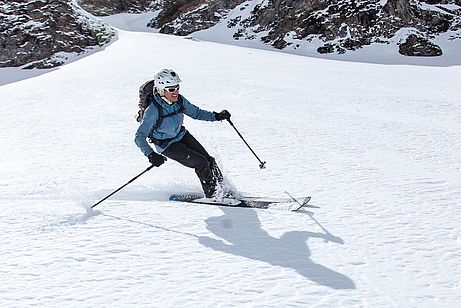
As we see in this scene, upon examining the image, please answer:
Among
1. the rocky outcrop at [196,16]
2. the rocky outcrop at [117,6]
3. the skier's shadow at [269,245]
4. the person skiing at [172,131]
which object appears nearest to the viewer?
the skier's shadow at [269,245]

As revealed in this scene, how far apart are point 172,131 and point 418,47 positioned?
960 inches

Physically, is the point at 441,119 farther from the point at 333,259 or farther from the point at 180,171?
the point at 333,259

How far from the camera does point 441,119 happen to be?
9.73 metres

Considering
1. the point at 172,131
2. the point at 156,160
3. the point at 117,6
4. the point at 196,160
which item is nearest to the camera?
the point at 156,160

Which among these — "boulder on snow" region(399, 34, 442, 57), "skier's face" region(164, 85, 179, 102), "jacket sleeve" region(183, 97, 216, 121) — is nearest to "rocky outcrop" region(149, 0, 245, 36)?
"boulder on snow" region(399, 34, 442, 57)

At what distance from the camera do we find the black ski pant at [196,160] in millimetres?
5508

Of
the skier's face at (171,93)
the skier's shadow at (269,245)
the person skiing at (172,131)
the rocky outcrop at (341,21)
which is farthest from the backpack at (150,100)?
the rocky outcrop at (341,21)

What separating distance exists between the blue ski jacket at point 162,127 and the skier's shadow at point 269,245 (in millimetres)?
1200

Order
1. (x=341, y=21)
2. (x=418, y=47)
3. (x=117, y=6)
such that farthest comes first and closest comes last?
1. (x=117, y=6)
2. (x=341, y=21)
3. (x=418, y=47)

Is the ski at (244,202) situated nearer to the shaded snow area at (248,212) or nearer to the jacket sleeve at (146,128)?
the shaded snow area at (248,212)

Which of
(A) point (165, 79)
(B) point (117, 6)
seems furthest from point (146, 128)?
(B) point (117, 6)

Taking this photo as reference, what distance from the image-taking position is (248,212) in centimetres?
504

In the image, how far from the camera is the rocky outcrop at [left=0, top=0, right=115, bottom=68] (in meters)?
25.5

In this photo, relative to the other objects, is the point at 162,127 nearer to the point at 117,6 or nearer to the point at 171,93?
the point at 171,93
